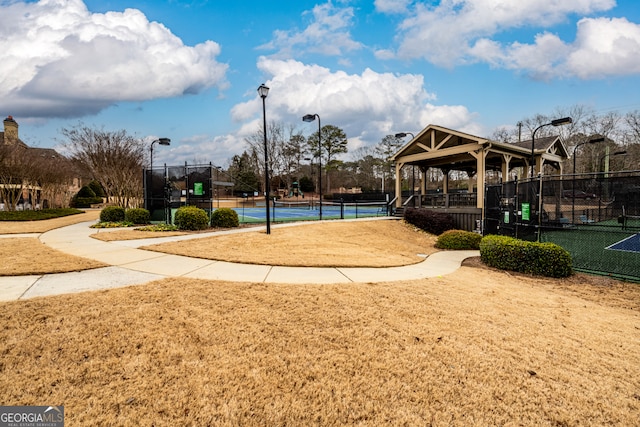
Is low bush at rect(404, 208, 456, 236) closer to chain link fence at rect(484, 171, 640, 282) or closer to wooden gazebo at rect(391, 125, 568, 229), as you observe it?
wooden gazebo at rect(391, 125, 568, 229)

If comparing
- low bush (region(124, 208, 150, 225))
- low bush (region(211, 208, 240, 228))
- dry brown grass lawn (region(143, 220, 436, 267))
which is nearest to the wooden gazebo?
dry brown grass lawn (region(143, 220, 436, 267))

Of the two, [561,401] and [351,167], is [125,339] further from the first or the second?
[351,167]

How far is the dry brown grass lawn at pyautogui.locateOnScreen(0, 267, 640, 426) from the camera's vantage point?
2316mm

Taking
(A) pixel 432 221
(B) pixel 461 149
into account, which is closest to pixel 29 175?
(A) pixel 432 221

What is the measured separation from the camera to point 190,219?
12492 mm

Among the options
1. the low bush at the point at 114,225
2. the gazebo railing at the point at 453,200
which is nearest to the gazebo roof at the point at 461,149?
the gazebo railing at the point at 453,200

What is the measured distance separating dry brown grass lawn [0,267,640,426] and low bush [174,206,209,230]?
320 inches

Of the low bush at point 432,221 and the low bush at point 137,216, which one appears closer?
the low bush at point 137,216

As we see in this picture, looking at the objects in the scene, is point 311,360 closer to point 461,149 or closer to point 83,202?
point 461,149

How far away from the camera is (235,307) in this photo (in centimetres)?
409

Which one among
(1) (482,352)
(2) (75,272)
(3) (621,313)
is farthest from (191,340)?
(3) (621,313)

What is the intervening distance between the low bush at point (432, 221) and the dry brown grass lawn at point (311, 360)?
10562 millimetres

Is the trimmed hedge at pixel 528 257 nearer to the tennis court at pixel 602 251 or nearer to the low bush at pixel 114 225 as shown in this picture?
the tennis court at pixel 602 251

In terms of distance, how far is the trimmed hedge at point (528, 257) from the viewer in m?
7.44
